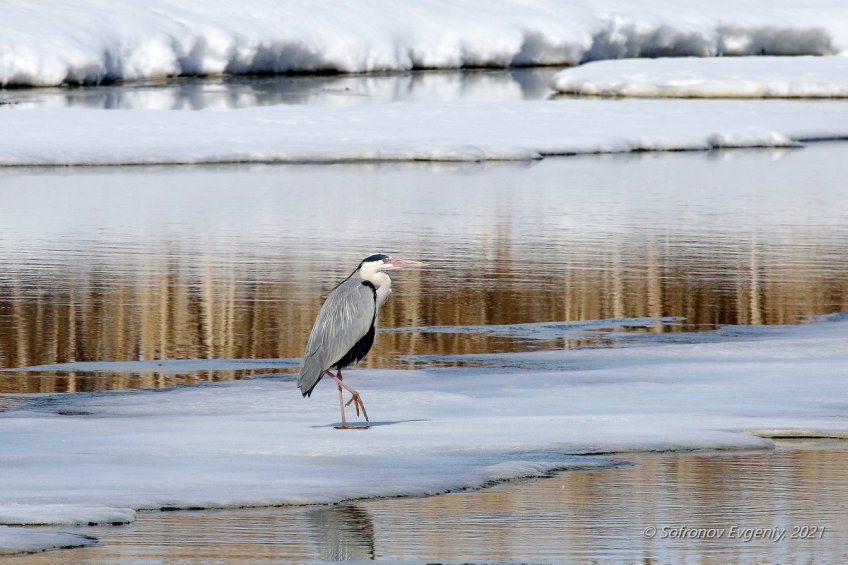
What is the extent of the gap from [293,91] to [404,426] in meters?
26.3

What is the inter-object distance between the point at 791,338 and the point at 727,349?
0.60m

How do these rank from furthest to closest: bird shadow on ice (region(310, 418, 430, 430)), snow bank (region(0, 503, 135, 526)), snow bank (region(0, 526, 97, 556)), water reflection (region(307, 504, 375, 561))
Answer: bird shadow on ice (region(310, 418, 430, 430)), snow bank (region(0, 503, 135, 526)), water reflection (region(307, 504, 375, 561)), snow bank (region(0, 526, 97, 556))

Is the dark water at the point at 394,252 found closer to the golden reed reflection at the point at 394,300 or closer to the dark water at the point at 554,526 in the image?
the golden reed reflection at the point at 394,300

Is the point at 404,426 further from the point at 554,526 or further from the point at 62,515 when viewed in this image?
the point at 62,515

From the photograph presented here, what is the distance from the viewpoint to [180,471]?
6.02 m

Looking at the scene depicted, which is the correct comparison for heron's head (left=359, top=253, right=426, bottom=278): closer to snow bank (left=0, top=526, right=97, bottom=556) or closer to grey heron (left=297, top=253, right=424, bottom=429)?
grey heron (left=297, top=253, right=424, bottom=429)

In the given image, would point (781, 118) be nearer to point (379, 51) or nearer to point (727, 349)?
point (379, 51)

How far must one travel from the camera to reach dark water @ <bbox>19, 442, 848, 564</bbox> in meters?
5.04

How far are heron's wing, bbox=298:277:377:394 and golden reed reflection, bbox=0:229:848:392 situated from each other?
1.44m

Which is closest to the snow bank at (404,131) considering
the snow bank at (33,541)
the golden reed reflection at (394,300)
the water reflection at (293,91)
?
the water reflection at (293,91)

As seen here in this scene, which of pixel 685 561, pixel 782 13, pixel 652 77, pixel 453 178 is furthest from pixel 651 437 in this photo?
pixel 782 13

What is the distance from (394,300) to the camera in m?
11.3
